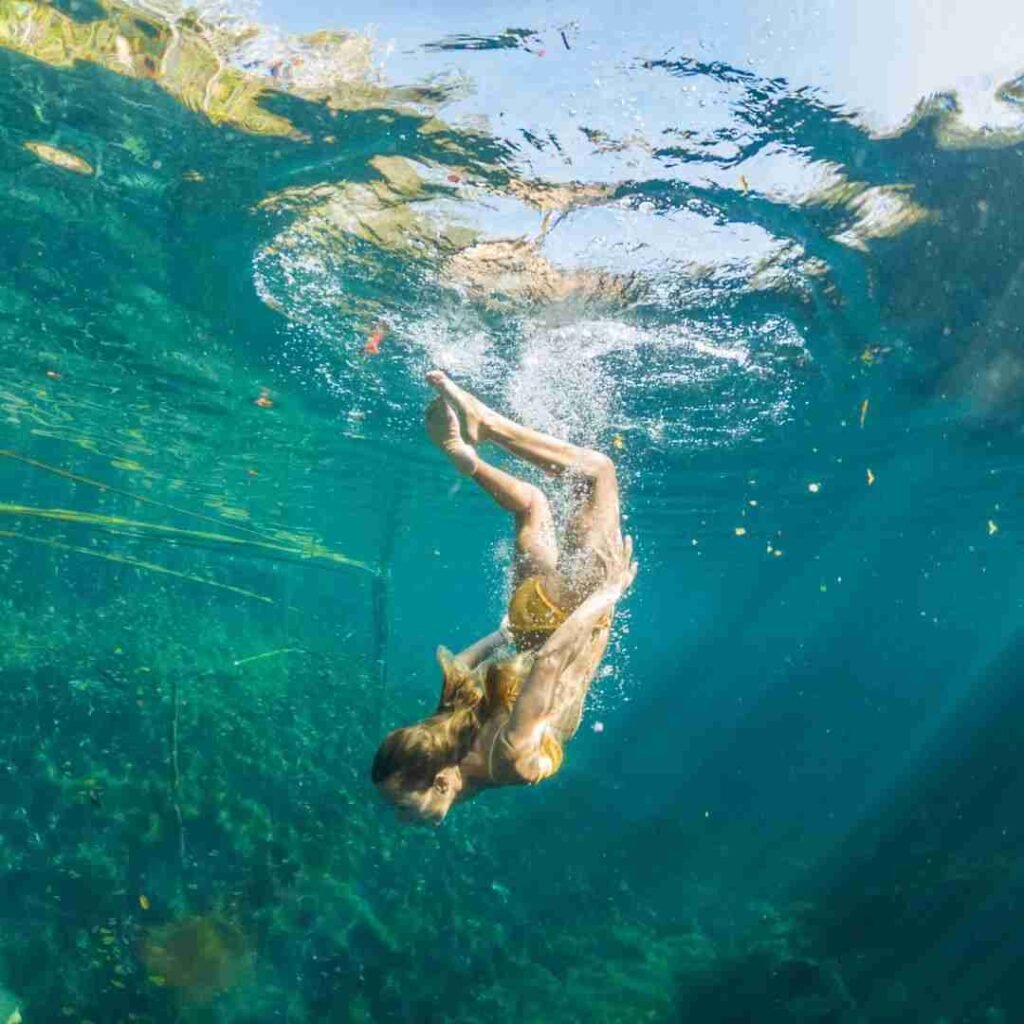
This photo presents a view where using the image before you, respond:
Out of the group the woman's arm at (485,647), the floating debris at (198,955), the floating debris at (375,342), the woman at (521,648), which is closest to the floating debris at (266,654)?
the floating debris at (198,955)

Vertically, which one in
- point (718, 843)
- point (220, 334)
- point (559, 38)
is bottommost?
point (718, 843)

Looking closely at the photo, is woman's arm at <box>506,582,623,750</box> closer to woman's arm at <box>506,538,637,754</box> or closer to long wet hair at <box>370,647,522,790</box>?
woman's arm at <box>506,538,637,754</box>

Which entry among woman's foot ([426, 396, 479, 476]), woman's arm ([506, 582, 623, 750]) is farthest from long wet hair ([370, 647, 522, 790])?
woman's foot ([426, 396, 479, 476])

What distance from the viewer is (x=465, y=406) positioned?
5898mm

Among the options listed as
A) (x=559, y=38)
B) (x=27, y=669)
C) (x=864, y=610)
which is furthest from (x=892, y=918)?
(x=864, y=610)

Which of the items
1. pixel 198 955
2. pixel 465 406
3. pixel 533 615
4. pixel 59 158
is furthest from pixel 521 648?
pixel 59 158

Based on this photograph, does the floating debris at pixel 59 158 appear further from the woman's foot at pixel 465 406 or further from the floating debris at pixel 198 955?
the floating debris at pixel 198 955

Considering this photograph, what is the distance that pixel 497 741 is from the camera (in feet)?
14.8

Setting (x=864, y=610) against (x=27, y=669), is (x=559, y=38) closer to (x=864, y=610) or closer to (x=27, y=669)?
(x=27, y=669)

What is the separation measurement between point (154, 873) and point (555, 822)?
1104 cm

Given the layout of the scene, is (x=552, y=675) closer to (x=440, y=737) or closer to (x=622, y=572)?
(x=440, y=737)

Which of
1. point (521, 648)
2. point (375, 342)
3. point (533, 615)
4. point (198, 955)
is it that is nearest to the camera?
point (533, 615)

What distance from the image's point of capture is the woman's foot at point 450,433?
5.88 meters

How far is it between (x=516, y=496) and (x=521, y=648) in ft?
4.27
